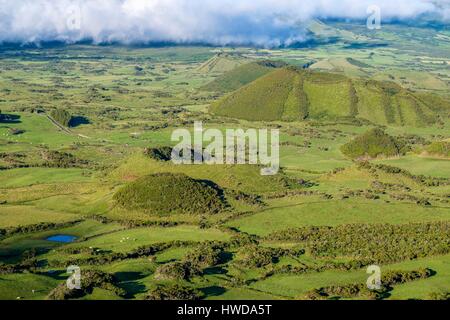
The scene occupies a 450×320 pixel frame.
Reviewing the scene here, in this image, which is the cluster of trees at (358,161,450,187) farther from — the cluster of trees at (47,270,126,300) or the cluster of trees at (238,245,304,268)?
the cluster of trees at (47,270,126,300)

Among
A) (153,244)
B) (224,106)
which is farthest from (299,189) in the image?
(224,106)

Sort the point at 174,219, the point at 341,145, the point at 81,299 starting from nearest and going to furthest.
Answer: the point at 81,299 → the point at 174,219 → the point at 341,145

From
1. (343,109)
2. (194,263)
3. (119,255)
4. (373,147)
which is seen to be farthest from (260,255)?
(343,109)

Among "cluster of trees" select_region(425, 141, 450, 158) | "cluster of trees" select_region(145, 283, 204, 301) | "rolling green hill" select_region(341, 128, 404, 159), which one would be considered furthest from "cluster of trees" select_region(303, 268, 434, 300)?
"rolling green hill" select_region(341, 128, 404, 159)

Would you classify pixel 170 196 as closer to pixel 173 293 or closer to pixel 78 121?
pixel 173 293

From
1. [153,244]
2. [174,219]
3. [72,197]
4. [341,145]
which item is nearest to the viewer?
[153,244]

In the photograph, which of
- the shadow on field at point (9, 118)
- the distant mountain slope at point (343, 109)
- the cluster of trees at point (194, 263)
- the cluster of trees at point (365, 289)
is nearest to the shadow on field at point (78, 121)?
the shadow on field at point (9, 118)

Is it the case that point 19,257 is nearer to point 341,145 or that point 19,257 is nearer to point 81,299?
point 81,299

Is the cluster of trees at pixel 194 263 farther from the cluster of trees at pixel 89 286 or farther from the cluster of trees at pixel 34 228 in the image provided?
the cluster of trees at pixel 34 228
